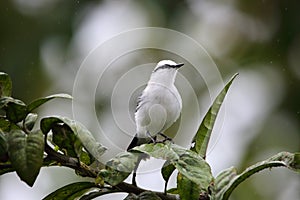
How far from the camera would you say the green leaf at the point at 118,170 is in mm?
403

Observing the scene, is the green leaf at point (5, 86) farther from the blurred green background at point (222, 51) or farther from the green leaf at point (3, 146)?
the blurred green background at point (222, 51)

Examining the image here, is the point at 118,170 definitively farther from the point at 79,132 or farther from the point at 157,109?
the point at 157,109

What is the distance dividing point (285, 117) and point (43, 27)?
0.96 meters

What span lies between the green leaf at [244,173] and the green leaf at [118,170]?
69 millimetres

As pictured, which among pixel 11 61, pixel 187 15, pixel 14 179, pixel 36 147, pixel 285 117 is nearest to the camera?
pixel 36 147

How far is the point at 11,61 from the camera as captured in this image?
213cm

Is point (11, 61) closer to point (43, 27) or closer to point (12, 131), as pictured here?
point (43, 27)

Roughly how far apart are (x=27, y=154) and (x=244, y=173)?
16 cm

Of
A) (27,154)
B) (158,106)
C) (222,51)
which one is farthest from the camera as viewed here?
(222,51)

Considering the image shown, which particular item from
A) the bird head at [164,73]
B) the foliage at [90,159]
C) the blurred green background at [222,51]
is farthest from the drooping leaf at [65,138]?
the blurred green background at [222,51]

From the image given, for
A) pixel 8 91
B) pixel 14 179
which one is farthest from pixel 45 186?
pixel 8 91

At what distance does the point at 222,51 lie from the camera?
6.83 feet

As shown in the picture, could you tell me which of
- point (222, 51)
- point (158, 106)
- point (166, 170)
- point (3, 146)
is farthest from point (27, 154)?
point (222, 51)

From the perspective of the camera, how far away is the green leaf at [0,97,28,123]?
42 cm
